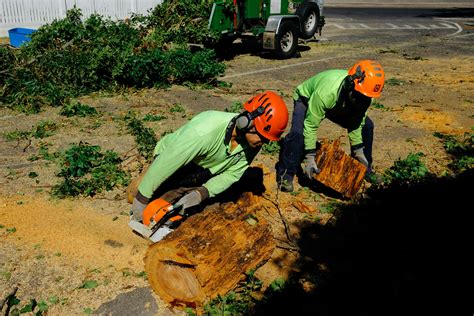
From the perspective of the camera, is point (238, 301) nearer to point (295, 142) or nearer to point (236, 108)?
point (295, 142)

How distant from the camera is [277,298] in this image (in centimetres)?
385

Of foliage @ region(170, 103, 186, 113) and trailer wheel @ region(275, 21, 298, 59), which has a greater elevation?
trailer wheel @ region(275, 21, 298, 59)

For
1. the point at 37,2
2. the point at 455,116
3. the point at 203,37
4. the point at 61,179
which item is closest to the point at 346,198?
the point at 61,179

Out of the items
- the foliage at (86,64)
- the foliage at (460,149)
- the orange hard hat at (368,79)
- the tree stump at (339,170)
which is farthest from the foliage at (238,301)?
the foliage at (86,64)

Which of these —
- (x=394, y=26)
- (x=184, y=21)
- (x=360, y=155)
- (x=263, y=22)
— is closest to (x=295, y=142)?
(x=360, y=155)

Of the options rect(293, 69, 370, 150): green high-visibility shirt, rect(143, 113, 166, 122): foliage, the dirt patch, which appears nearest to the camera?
the dirt patch

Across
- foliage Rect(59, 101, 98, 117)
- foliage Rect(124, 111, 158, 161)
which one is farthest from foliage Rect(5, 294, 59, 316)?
foliage Rect(59, 101, 98, 117)

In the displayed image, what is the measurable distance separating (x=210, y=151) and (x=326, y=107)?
184 cm

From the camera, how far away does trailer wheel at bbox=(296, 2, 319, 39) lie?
1527 cm

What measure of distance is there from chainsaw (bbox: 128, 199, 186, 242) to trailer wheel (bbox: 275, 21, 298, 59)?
10.8 metres

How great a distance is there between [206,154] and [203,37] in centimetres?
933

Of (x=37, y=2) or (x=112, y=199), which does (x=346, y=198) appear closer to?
(x=112, y=199)

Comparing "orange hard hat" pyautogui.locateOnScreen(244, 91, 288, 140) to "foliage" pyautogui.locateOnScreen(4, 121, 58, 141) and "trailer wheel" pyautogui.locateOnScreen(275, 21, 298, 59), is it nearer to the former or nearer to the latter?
"foliage" pyautogui.locateOnScreen(4, 121, 58, 141)

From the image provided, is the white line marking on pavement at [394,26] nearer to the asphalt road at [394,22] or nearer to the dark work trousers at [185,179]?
the asphalt road at [394,22]
